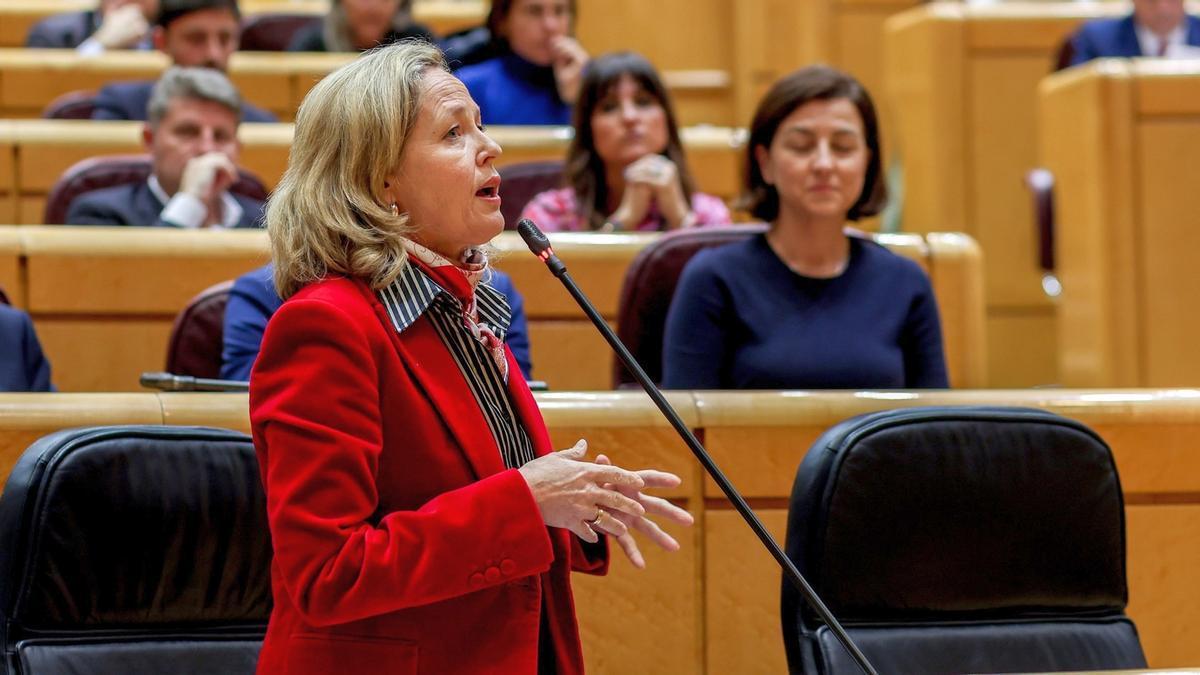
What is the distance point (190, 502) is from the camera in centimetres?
95

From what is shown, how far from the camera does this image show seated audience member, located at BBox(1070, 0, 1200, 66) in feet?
8.87

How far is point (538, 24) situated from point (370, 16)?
0.38 meters

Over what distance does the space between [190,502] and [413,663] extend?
0.22m

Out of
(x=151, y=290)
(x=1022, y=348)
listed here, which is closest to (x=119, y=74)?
(x=151, y=290)

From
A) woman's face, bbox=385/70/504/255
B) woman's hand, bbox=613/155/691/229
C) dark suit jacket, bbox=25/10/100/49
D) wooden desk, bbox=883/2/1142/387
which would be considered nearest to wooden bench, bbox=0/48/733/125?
dark suit jacket, bbox=25/10/100/49

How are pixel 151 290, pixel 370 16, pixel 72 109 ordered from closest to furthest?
pixel 151 290, pixel 72 109, pixel 370 16

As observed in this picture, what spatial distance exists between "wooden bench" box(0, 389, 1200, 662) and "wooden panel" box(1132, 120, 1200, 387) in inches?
39.7

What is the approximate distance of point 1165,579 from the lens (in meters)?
1.27

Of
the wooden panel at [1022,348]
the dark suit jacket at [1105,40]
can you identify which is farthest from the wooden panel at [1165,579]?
the dark suit jacket at [1105,40]

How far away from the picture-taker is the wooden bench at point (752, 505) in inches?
48.3

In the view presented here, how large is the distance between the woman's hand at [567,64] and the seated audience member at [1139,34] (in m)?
0.84

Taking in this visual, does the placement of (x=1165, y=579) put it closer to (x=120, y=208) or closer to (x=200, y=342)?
(x=200, y=342)

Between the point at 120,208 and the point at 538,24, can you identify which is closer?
the point at 120,208

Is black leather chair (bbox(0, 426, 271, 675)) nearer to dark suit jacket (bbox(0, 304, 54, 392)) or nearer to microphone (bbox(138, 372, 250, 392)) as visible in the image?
microphone (bbox(138, 372, 250, 392))
